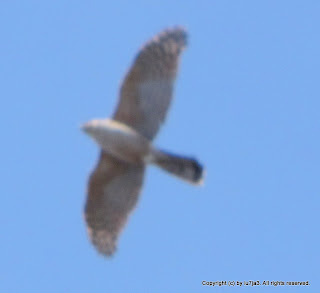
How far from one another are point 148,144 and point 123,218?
157cm

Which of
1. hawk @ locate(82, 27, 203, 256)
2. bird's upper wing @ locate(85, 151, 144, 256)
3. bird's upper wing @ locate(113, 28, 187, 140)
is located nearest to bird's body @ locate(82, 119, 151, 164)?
hawk @ locate(82, 27, 203, 256)

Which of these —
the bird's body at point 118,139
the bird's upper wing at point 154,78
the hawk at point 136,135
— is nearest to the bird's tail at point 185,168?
the hawk at point 136,135

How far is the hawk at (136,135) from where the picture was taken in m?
17.8

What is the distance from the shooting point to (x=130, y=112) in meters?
18.2

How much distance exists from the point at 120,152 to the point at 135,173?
1.98ft

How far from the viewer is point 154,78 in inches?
702

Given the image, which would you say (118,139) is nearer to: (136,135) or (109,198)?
(136,135)

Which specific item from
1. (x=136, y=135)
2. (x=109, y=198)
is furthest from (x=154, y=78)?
(x=109, y=198)

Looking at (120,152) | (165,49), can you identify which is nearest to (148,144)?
(120,152)

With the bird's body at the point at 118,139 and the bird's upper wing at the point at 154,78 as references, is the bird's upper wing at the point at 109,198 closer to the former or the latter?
the bird's body at the point at 118,139

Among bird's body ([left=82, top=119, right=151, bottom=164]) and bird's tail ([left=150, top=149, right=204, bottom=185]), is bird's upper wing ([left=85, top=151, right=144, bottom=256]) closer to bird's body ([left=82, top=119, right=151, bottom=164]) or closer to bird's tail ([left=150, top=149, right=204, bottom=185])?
bird's body ([left=82, top=119, right=151, bottom=164])

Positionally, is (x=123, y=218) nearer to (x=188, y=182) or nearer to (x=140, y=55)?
(x=188, y=182)

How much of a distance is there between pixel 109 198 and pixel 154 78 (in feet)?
8.18

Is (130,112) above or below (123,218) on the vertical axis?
above
